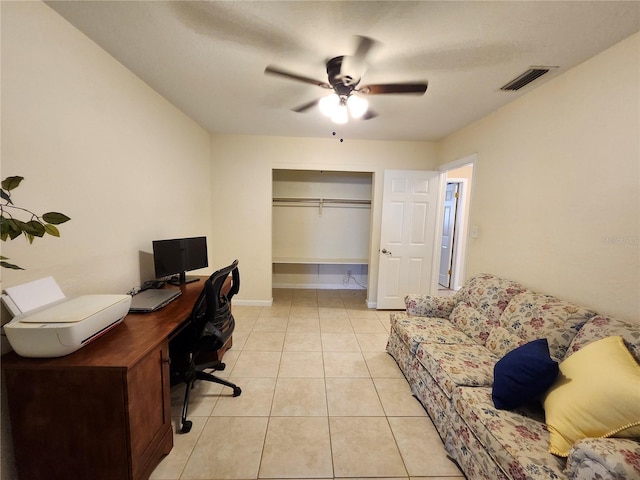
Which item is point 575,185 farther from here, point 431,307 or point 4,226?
point 4,226

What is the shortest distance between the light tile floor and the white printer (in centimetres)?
90

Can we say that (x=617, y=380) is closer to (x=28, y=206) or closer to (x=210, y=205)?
(x=28, y=206)

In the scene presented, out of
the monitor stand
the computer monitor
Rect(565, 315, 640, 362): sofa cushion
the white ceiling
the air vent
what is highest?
the air vent

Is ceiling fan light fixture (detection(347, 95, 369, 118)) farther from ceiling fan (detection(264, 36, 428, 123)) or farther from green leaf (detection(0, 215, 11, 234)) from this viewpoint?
green leaf (detection(0, 215, 11, 234))

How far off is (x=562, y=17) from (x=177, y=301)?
2.94 metres

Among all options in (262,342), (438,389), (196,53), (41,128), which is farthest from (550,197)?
(41,128)

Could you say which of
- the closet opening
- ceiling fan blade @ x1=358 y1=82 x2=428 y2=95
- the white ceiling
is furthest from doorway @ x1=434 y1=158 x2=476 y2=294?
ceiling fan blade @ x1=358 y1=82 x2=428 y2=95

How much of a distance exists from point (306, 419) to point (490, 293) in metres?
1.83

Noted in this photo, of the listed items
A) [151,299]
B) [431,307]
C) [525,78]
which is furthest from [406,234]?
[151,299]

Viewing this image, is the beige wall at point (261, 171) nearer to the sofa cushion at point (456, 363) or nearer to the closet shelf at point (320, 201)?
the closet shelf at point (320, 201)

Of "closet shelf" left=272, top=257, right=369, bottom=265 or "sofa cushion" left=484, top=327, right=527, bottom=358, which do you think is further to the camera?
"closet shelf" left=272, top=257, right=369, bottom=265

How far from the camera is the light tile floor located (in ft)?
4.75

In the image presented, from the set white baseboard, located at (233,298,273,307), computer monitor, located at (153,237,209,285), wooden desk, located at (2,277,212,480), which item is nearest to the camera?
wooden desk, located at (2,277,212,480)

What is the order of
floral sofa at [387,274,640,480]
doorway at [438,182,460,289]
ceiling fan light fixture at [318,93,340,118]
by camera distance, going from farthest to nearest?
doorway at [438,182,460,289], ceiling fan light fixture at [318,93,340,118], floral sofa at [387,274,640,480]
